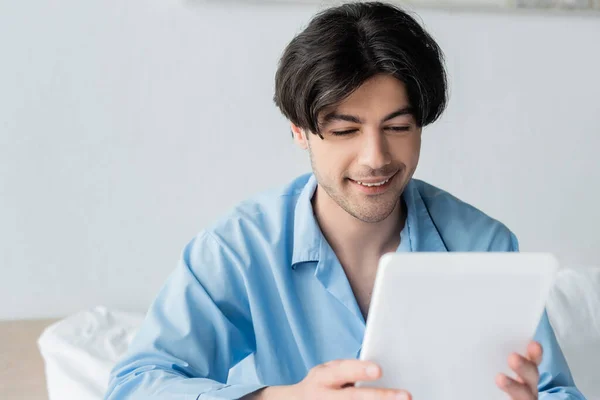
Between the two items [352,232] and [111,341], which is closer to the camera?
[352,232]

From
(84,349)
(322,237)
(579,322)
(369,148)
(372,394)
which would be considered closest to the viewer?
(372,394)

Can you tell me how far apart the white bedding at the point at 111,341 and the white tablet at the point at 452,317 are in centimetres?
82

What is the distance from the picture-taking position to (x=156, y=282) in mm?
1807

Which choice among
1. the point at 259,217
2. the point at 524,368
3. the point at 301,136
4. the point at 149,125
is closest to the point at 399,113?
the point at 301,136

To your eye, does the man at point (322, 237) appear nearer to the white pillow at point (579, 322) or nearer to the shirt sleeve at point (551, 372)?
the shirt sleeve at point (551, 372)

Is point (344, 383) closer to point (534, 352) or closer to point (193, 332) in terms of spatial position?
point (534, 352)

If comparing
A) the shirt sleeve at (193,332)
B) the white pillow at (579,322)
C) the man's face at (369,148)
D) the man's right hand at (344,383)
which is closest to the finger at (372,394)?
the man's right hand at (344,383)

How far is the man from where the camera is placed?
3.43 feet

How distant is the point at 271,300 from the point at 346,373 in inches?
16.8

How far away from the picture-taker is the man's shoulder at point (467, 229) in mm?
1224

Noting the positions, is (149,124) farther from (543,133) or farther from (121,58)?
(543,133)

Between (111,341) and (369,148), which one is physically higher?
(369,148)

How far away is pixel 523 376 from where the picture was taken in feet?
2.66

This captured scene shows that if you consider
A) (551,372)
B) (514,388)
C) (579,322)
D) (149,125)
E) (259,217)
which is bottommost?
(579,322)
